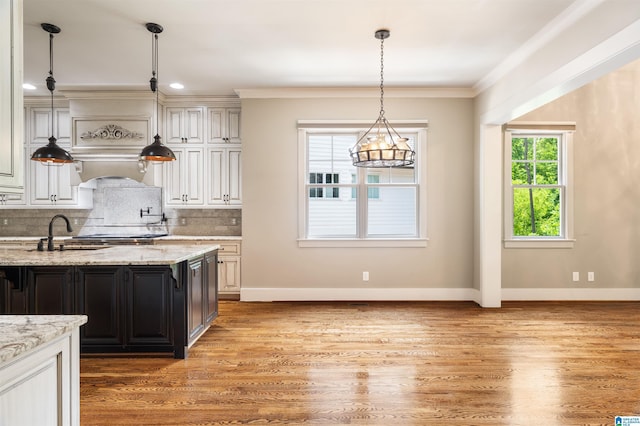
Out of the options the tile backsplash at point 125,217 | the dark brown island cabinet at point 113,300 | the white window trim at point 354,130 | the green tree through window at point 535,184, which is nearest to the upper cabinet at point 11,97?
the dark brown island cabinet at point 113,300

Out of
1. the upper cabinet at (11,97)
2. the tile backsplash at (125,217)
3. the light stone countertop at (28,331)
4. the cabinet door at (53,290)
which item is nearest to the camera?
the light stone countertop at (28,331)

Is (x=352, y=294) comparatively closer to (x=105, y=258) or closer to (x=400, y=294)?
(x=400, y=294)

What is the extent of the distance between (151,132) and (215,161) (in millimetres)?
983

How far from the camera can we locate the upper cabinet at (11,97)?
60.2 inches

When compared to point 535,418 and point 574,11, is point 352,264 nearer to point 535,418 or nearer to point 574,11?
point 535,418

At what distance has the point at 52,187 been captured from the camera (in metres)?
5.95

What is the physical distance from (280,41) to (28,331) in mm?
3449

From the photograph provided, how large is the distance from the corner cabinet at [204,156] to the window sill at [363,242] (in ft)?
4.24

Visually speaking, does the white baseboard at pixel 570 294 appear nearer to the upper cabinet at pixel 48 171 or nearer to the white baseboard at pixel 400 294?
the white baseboard at pixel 400 294

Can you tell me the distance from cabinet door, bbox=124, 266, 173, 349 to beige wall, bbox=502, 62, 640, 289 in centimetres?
456

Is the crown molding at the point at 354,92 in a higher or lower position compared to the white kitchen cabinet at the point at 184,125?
higher

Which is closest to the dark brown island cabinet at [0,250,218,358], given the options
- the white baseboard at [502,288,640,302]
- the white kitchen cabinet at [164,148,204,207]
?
the white kitchen cabinet at [164,148,204,207]

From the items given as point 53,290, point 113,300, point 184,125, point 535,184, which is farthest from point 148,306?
point 535,184

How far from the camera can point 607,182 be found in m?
5.53
